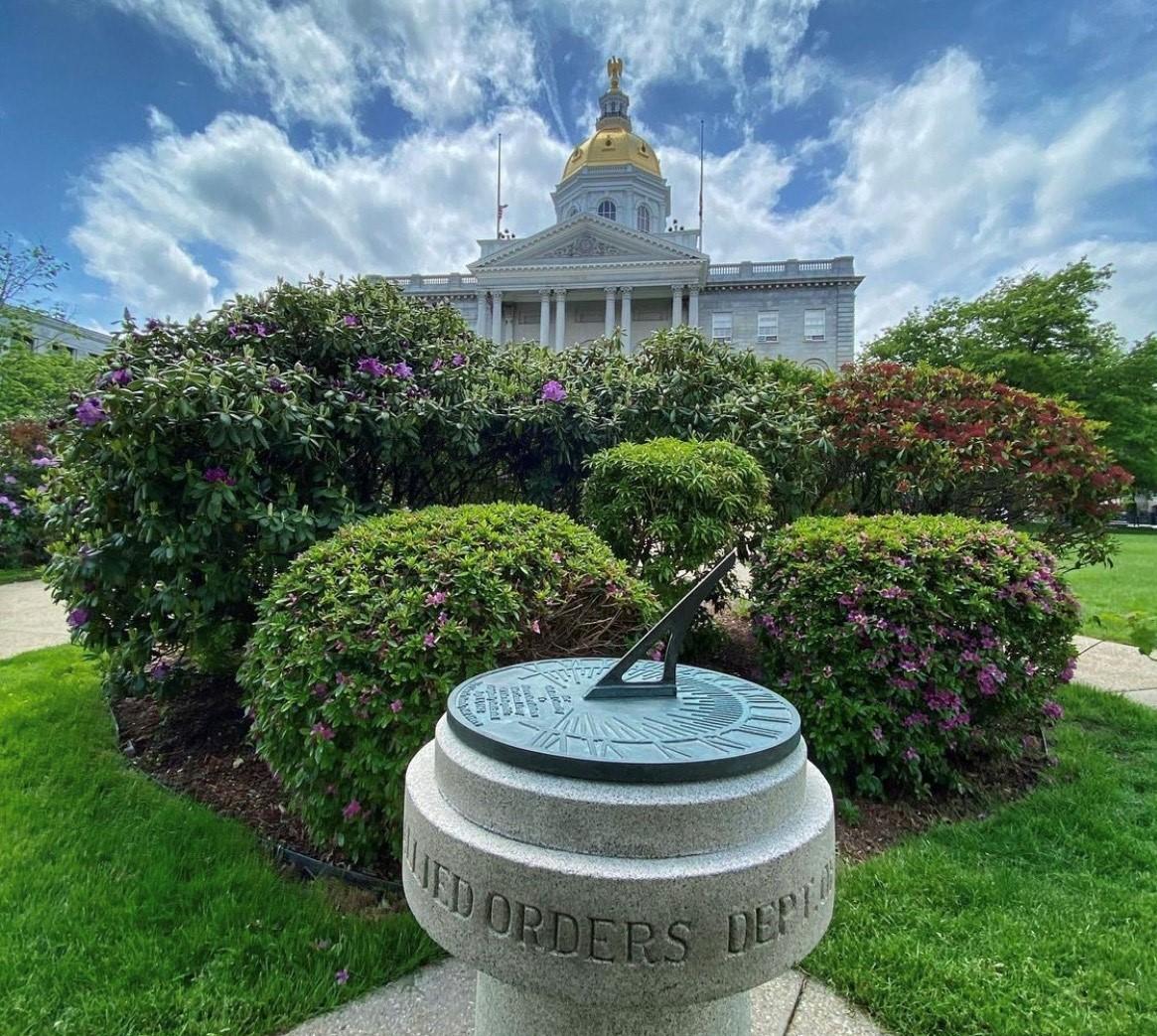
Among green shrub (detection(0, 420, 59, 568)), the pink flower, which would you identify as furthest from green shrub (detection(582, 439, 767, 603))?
green shrub (detection(0, 420, 59, 568))

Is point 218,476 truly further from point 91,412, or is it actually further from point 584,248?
point 584,248

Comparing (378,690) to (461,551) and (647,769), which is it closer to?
(461,551)

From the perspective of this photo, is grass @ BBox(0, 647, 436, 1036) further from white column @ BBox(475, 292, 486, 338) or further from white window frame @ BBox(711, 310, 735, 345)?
white window frame @ BBox(711, 310, 735, 345)

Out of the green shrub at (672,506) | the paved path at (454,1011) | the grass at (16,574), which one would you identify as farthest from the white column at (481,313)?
the paved path at (454,1011)

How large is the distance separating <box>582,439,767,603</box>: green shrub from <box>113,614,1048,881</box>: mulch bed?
3.81 ft

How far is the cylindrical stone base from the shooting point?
1.43 meters

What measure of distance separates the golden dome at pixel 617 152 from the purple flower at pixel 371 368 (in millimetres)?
46479

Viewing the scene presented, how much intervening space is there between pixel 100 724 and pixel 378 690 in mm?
2756

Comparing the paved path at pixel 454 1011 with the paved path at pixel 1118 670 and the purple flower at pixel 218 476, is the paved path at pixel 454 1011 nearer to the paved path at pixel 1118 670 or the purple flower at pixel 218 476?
the purple flower at pixel 218 476

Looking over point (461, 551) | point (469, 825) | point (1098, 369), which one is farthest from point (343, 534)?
point (1098, 369)

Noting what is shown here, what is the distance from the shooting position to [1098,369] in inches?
945

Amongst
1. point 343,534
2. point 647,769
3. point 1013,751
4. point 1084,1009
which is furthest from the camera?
point 1013,751

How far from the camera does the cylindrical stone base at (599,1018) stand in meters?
1.43

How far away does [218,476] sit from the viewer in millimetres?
3271
